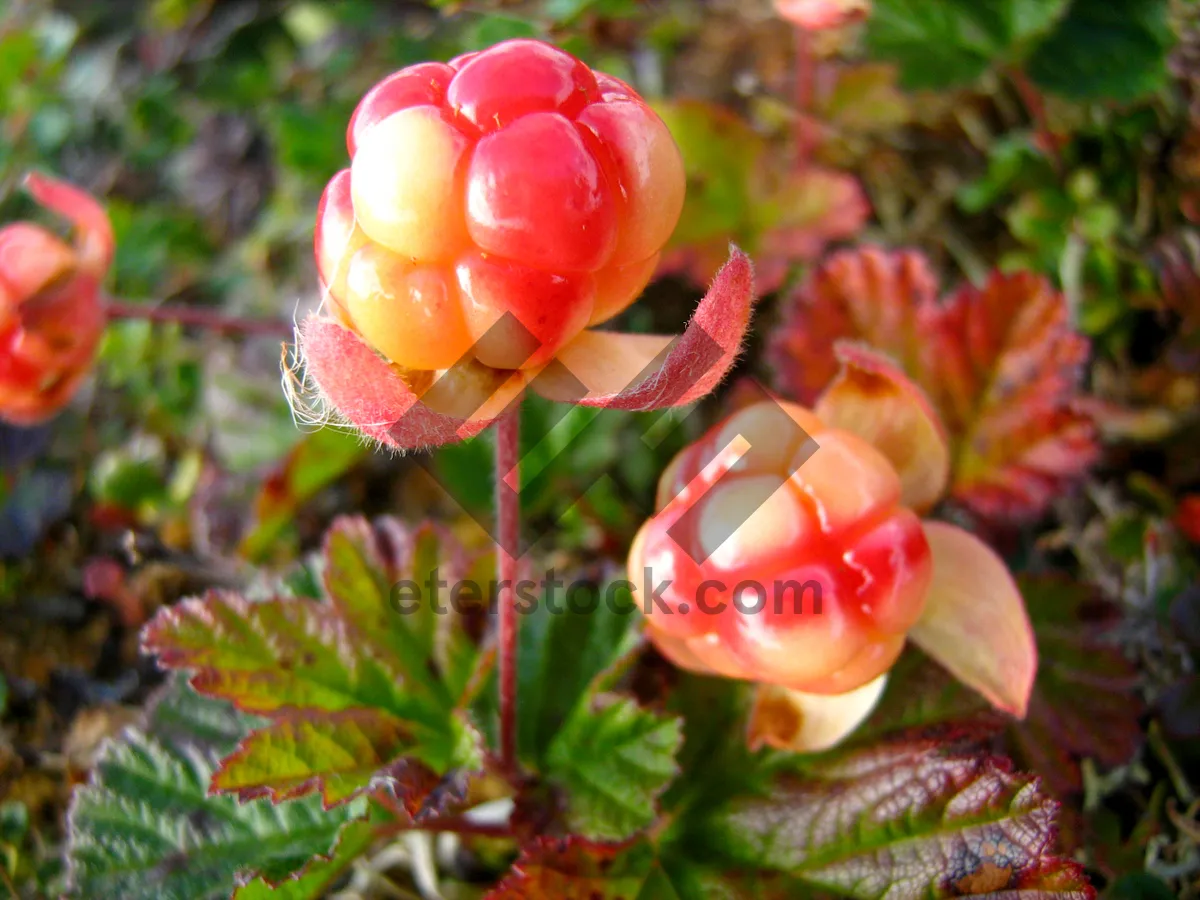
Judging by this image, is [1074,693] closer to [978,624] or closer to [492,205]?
[978,624]

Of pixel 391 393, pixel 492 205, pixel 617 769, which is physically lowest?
pixel 617 769

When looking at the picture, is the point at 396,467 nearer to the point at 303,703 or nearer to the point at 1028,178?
the point at 303,703

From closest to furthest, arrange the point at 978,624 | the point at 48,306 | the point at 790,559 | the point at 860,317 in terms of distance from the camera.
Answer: the point at 790,559
the point at 978,624
the point at 48,306
the point at 860,317

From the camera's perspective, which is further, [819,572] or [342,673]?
[342,673]

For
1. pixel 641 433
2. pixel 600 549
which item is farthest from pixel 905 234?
pixel 600 549

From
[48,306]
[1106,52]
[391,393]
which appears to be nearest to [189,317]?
[48,306]

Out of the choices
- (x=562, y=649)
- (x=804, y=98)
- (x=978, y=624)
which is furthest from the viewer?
(x=804, y=98)

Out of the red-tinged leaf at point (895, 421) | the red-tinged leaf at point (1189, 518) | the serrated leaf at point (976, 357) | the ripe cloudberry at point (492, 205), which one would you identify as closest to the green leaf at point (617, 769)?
the red-tinged leaf at point (895, 421)

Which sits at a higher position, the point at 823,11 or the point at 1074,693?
the point at 823,11
